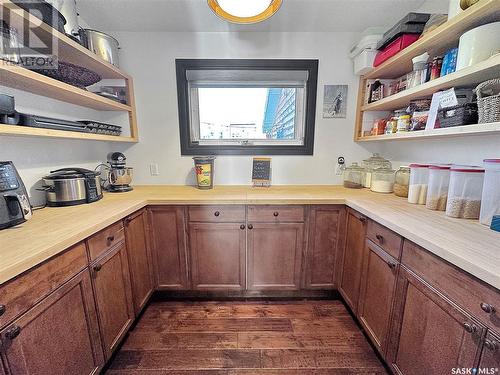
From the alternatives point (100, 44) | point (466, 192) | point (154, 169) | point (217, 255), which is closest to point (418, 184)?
point (466, 192)

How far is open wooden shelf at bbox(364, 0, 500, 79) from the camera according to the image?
3.06 ft

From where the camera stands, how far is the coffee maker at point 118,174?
172 cm

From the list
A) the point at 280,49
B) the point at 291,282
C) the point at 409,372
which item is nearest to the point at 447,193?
the point at 409,372

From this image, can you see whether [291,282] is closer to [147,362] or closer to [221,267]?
[221,267]

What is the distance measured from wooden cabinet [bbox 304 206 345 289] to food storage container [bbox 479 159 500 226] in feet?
2.41

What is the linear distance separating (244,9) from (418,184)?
151 cm

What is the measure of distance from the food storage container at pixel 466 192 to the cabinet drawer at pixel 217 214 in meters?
1.27

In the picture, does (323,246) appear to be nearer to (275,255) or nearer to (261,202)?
(275,255)

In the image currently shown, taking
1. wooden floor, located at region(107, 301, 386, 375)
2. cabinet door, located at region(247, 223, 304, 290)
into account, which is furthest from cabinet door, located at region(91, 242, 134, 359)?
cabinet door, located at region(247, 223, 304, 290)

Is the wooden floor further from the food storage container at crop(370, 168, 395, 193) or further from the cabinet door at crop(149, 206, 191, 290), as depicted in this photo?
the food storage container at crop(370, 168, 395, 193)

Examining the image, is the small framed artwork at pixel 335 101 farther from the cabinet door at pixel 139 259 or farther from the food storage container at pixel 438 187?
the cabinet door at pixel 139 259

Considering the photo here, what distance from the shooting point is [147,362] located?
127 cm

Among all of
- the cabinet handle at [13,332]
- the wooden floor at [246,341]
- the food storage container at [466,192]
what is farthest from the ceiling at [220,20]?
the wooden floor at [246,341]

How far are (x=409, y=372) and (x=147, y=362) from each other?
4.68 feet
